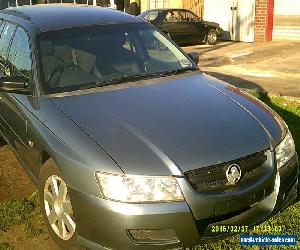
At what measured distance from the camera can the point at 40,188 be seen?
3.62 meters

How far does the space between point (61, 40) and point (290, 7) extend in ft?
43.0

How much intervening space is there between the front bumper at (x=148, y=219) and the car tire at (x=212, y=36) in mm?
14479

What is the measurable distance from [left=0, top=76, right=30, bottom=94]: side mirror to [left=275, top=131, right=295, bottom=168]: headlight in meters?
2.31

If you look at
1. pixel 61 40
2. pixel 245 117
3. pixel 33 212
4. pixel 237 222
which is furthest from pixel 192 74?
pixel 33 212

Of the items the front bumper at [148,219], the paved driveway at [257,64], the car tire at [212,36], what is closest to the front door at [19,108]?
the front bumper at [148,219]

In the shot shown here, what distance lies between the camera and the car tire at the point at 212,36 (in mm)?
16797

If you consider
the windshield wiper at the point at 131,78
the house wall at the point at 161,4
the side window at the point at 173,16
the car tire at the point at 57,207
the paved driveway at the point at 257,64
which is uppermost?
the windshield wiper at the point at 131,78

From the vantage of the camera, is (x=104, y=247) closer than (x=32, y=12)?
Yes

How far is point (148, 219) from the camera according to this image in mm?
2744

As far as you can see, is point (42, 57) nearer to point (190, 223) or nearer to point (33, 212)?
point (33, 212)

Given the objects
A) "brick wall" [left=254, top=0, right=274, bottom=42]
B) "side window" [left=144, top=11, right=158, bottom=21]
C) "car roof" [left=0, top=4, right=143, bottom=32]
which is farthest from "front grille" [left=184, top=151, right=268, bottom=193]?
"side window" [left=144, top=11, right=158, bottom=21]

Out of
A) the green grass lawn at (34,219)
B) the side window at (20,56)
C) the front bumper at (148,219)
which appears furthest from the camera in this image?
the side window at (20,56)

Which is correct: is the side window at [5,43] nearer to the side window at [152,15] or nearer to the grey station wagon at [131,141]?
the grey station wagon at [131,141]

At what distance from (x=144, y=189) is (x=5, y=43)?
3.10 meters
